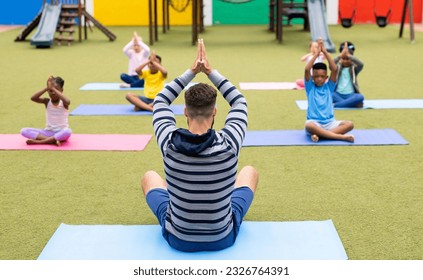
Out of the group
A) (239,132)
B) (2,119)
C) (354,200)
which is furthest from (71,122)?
(239,132)

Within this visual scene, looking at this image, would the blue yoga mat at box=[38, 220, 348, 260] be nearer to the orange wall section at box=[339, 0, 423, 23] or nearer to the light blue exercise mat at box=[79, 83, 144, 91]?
the light blue exercise mat at box=[79, 83, 144, 91]

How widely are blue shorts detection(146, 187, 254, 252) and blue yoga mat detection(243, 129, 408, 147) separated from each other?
6.97 feet

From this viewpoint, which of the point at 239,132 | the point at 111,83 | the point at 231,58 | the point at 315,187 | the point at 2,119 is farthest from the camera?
the point at 231,58

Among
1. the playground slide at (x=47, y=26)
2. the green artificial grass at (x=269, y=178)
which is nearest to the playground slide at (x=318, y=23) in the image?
the green artificial grass at (x=269, y=178)

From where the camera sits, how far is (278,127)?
6.51m

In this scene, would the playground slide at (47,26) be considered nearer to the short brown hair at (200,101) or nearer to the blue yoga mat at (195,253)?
the blue yoga mat at (195,253)

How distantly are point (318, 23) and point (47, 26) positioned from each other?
20.8 feet

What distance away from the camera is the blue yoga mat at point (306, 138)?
576 centimetres

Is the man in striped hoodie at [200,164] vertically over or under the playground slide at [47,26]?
over

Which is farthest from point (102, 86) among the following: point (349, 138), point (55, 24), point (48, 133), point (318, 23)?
point (55, 24)

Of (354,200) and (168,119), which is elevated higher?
(168,119)

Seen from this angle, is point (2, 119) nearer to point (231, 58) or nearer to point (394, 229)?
point (394, 229)

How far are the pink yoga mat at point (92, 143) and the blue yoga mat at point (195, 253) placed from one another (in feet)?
6.66

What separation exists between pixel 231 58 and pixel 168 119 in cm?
965
